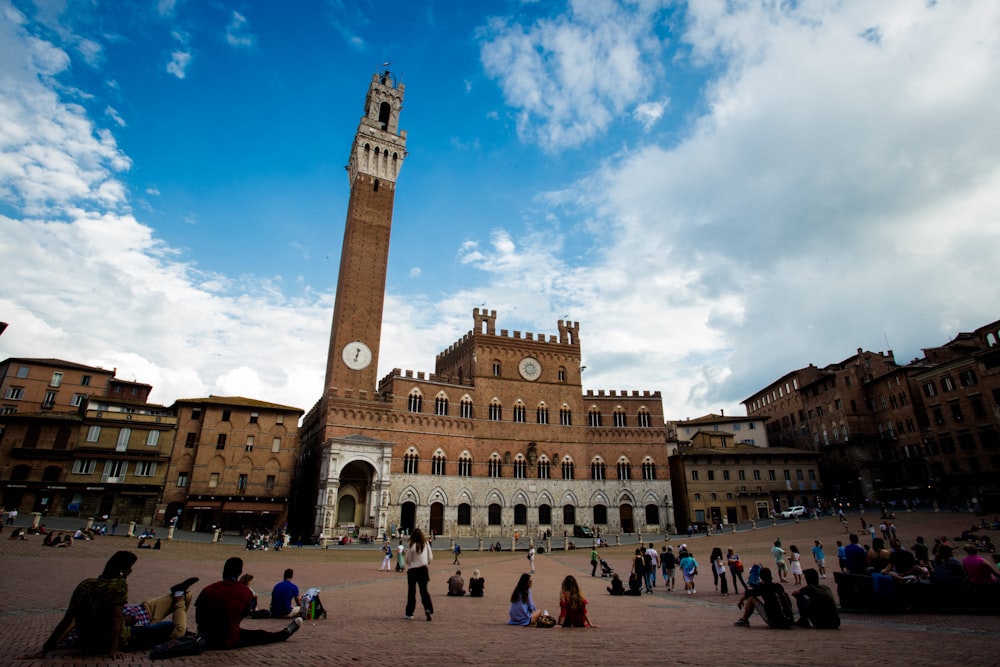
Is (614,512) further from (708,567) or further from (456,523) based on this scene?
(708,567)

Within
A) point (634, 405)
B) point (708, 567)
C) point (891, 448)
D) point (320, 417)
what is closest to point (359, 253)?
point (320, 417)

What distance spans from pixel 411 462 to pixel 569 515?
50.2 feet

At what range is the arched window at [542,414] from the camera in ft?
159

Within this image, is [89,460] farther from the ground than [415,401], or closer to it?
closer to it

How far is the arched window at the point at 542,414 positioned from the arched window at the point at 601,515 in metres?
9.04

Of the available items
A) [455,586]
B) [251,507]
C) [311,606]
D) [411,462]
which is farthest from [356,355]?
[311,606]

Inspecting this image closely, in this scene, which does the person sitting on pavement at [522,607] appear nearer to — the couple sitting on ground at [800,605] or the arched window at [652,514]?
the couple sitting on ground at [800,605]

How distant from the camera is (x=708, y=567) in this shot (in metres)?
23.6

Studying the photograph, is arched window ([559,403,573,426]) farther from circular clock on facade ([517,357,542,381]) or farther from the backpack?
the backpack

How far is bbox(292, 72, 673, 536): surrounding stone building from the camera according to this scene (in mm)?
40344

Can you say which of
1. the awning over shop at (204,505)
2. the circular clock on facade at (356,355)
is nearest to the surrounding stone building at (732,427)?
the circular clock on facade at (356,355)

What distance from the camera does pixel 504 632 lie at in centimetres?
843

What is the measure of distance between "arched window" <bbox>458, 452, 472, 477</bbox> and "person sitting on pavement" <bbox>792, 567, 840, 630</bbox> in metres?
37.2

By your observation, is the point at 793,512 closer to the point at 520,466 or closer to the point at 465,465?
the point at 520,466
